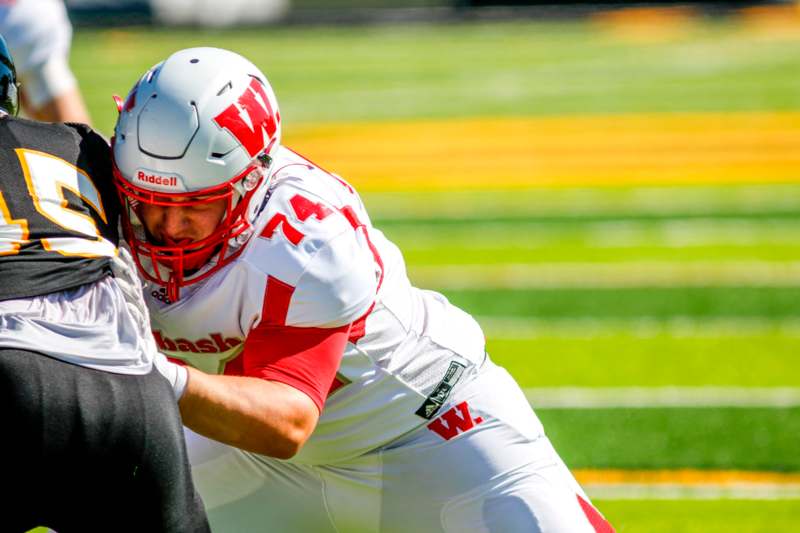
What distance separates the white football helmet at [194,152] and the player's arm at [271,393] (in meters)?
0.23

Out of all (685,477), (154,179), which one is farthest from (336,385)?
(685,477)

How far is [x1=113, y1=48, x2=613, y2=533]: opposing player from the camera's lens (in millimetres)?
2703

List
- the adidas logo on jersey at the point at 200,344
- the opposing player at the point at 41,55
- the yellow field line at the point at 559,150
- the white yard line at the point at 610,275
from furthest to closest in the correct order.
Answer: the yellow field line at the point at 559,150
the white yard line at the point at 610,275
the opposing player at the point at 41,55
the adidas logo on jersey at the point at 200,344

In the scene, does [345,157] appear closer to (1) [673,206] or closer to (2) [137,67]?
(1) [673,206]

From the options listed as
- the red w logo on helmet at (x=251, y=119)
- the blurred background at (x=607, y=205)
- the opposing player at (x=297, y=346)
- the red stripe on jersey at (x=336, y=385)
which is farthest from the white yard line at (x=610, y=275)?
the red w logo on helmet at (x=251, y=119)

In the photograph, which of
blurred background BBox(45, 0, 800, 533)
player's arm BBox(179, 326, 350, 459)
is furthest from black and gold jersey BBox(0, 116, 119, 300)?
blurred background BBox(45, 0, 800, 533)

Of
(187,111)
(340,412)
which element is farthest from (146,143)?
(340,412)

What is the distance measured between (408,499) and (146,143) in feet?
3.65

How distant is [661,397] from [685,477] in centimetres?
102

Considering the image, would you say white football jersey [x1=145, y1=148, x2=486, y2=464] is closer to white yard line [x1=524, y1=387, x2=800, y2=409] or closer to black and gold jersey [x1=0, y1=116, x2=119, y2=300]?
black and gold jersey [x1=0, y1=116, x2=119, y2=300]

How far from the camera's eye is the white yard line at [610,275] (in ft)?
26.5

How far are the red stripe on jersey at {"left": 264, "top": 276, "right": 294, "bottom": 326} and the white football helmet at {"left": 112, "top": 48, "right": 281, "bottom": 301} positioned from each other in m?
0.13

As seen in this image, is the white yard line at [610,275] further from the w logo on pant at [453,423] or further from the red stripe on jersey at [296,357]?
the red stripe on jersey at [296,357]

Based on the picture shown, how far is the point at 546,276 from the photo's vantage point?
8297 millimetres
